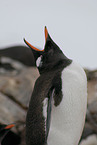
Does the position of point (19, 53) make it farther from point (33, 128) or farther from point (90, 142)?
point (33, 128)

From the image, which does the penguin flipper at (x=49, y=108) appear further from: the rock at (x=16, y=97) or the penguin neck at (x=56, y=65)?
the rock at (x=16, y=97)

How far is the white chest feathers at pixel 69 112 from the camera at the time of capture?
67.7 inches

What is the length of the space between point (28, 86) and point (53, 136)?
328cm

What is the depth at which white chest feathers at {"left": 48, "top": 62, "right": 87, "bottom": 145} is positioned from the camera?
172 centimetres

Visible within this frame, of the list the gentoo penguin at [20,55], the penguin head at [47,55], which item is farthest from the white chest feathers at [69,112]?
the gentoo penguin at [20,55]

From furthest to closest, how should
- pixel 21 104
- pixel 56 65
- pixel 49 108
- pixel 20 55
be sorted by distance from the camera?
pixel 20 55 → pixel 21 104 → pixel 56 65 → pixel 49 108

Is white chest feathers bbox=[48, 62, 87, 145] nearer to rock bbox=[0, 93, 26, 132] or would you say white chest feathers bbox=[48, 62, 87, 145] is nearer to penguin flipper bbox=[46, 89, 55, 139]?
penguin flipper bbox=[46, 89, 55, 139]

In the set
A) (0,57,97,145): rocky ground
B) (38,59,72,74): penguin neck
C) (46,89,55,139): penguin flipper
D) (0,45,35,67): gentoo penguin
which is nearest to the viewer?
(46,89,55,139): penguin flipper

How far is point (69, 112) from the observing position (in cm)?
176

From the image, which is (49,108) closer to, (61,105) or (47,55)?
(61,105)

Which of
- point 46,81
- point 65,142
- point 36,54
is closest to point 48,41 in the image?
point 36,54

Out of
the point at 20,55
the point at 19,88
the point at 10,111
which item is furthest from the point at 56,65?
the point at 20,55

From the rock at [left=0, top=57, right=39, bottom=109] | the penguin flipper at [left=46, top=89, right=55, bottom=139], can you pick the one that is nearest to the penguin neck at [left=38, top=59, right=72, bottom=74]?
the penguin flipper at [left=46, top=89, right=55, bottom=139]

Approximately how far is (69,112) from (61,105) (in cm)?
8
